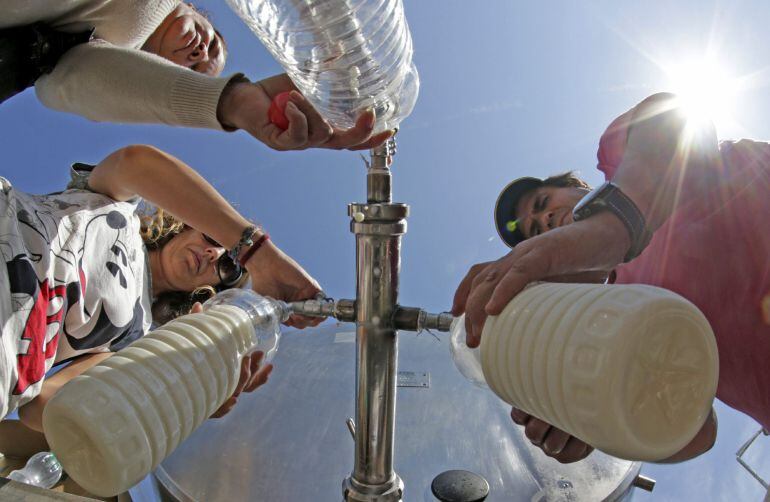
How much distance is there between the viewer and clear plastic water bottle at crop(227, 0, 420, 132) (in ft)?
2.25

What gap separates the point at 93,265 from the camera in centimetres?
87

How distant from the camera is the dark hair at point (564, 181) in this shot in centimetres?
157

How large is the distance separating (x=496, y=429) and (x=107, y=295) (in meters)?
0.94

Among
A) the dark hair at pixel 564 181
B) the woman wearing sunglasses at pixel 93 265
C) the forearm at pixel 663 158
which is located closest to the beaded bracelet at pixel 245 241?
the woman wearing sunglasses at pixel 93 265

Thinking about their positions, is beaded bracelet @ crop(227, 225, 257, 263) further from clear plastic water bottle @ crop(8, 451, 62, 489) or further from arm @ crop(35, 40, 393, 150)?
clear plastic water bottle @ crop(8, 451, 62, 489)

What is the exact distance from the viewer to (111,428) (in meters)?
0.40

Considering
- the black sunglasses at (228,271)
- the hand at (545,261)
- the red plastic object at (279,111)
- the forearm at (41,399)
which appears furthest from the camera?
the black sunglasses at (228,271)

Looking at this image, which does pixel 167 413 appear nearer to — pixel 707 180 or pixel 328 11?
pixel 328 11

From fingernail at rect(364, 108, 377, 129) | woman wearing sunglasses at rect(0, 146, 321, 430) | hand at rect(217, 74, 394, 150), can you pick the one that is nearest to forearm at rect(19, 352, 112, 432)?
woman wearing sunglasses at rect(0, 146, 321, 430)

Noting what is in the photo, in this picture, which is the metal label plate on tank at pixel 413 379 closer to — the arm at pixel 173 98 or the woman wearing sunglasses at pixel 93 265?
the woman wearing sunglasses at pixel 93 265

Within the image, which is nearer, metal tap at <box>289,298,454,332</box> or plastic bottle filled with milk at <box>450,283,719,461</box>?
plastic bottle filled with milk at <box>450,283,719,461</box>

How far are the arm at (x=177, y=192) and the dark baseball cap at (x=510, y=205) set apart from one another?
0.85 meters

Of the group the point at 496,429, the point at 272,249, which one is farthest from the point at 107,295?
the point at 496,429

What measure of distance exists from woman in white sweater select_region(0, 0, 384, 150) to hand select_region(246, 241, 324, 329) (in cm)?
30
